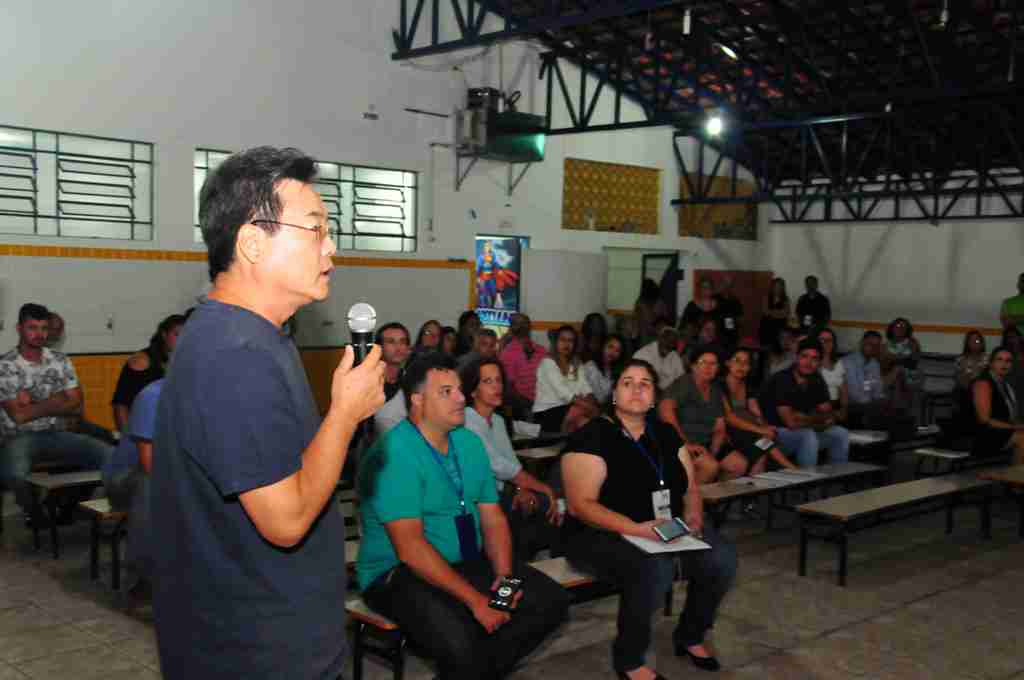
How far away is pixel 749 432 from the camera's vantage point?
248 inches

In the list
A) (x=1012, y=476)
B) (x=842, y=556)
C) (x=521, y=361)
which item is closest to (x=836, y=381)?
(x=1012, y=476)

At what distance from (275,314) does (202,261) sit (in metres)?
8.01

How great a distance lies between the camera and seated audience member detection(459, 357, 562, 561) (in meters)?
4.56

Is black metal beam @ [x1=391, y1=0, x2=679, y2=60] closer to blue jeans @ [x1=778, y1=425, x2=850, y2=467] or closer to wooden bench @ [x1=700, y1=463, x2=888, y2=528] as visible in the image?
blue jeans @ [x1=778, y1=425, x2=850, y2=467]

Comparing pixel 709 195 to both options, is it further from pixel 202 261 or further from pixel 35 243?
pixel 35 243

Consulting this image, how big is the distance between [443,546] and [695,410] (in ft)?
10.7

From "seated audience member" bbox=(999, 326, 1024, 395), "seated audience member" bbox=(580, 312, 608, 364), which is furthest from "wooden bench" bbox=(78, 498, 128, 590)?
"seated audience member" bbox=(999, 326, 1024, 395)

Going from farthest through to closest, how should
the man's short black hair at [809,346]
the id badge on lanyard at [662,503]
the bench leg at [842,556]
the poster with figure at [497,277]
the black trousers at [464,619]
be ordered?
the poster with figure at [497,277] < the man's short black hair at [809,346] < the bench leg at [842,556] < the id badge on lanyard at [662,503] < the black trousers at [464,619]

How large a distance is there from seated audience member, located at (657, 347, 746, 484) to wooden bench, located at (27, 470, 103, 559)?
340 cm

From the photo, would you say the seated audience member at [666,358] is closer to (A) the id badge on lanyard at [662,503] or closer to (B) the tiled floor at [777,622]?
(B) the tiled floor at [777,622]

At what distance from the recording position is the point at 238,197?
1.39m

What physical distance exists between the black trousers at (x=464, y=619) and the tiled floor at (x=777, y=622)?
576 millimetres

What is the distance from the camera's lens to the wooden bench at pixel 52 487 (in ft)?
15.9

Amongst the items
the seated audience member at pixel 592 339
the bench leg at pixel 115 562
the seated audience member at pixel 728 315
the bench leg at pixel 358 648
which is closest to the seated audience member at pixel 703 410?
the seated audience member at pixel 592 339
